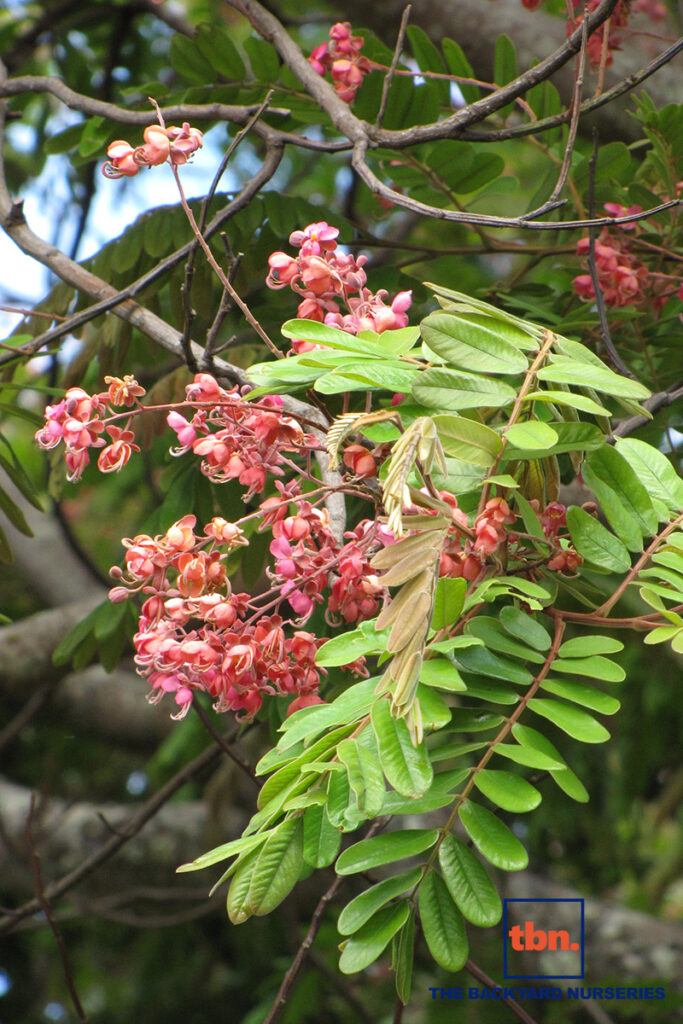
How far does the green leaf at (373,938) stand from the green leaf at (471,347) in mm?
359

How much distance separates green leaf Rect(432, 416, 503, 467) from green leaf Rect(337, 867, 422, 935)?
10.7 inches

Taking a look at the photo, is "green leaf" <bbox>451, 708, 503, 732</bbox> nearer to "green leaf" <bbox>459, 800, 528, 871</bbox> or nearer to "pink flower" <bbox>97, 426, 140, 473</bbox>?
"green leaf" <bbox>459, 800, 528, 871</bbox>

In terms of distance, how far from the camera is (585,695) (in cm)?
60

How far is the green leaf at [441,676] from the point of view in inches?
21.0

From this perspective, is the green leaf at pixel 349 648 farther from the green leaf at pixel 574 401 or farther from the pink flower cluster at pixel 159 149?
the pink flower cluster at pixel 159 149

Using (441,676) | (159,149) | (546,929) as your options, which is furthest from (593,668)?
(546,929)

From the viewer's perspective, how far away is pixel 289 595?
685 millimetres

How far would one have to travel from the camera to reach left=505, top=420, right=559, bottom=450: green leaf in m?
0.56

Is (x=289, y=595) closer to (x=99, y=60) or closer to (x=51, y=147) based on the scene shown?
(x=51, y=147)

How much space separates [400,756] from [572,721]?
0.13 metres

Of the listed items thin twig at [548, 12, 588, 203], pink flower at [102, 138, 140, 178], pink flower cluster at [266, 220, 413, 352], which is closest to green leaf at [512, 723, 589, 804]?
pink flower cluster at [266, 220, 413, 352]

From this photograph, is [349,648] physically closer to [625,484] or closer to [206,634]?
[206,634]

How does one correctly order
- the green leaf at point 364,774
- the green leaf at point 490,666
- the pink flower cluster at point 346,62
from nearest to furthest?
1. the green leaf at point 364,774
2. the green leaf at point 490,666
3. the pink flower cluster at point 346,62

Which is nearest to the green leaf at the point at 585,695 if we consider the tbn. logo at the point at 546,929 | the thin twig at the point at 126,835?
the thin twig at the point at 126,835
